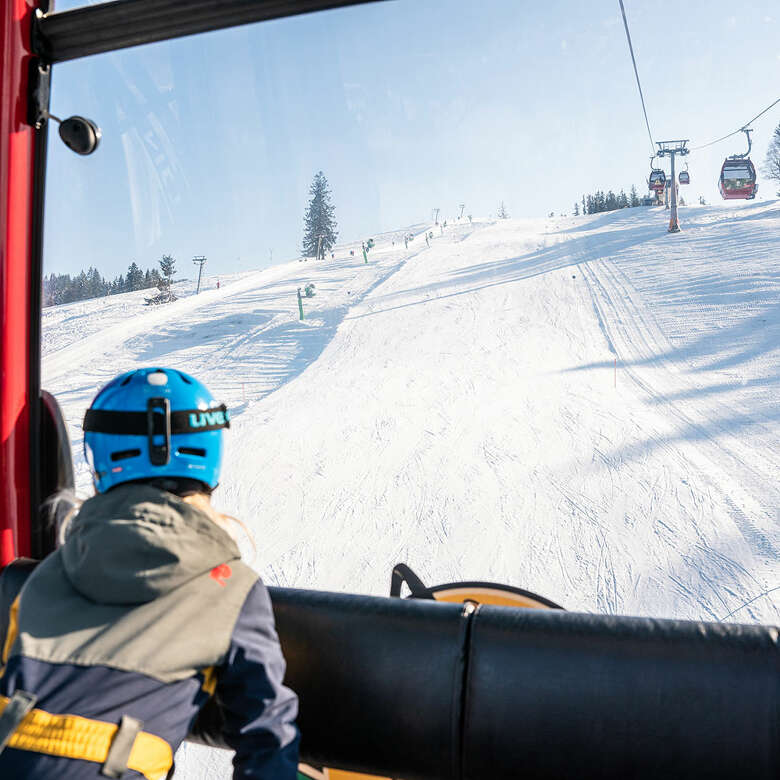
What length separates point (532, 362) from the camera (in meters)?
8.95

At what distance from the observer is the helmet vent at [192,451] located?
1.46m

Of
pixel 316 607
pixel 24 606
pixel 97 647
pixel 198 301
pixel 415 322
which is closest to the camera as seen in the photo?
pixel 97 647

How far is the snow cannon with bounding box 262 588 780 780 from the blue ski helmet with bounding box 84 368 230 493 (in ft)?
1.67

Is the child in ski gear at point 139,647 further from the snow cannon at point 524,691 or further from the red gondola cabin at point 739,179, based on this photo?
the red gondola cabin at point 739,179

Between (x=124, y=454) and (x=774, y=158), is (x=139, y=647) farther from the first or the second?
(x=774, y=158)

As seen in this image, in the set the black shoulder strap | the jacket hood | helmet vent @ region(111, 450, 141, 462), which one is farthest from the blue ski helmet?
the black shoulder strap

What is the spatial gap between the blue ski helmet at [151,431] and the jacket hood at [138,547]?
5.2 inches

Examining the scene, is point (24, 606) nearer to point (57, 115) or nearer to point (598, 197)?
point (57, 115)

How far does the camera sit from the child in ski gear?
112 cm

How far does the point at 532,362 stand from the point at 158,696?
8.26 metres

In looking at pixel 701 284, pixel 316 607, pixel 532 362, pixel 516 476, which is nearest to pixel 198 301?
pixel 532 362

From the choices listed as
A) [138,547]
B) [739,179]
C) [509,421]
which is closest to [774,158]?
[138,547]

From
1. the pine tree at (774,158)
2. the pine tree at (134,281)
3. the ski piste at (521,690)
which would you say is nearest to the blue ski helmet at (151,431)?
the ski piste at (521,690)

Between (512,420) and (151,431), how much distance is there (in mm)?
5467
